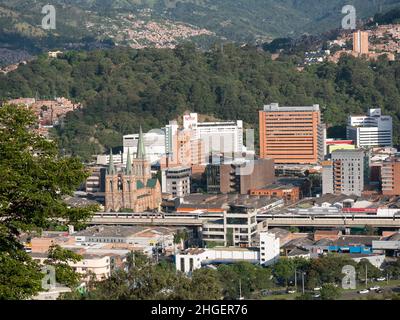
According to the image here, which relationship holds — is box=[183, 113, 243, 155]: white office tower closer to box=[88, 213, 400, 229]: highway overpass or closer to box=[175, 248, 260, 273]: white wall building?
box=[88, 213, 400, 229]: highway overpass

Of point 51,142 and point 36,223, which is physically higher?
point 51,142

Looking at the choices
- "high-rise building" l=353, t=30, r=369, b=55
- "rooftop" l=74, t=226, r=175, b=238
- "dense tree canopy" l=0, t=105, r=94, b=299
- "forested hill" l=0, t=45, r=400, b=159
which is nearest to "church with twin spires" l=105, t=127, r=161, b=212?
"rooftop" l=74, t=226, r=175, b=238

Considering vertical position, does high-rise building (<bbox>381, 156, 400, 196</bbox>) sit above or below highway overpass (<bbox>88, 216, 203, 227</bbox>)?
above

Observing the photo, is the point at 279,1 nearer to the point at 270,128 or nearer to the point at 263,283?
the point at 270,128

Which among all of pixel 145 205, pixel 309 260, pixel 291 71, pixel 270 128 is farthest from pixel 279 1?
pixel 309 260

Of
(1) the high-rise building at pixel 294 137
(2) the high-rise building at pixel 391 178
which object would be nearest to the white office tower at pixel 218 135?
(1) the high-rise building at pixel 294 137

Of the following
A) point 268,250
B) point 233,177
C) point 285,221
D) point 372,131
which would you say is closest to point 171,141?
point 233,177
